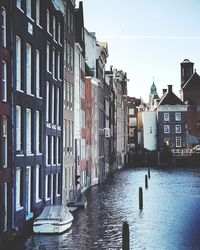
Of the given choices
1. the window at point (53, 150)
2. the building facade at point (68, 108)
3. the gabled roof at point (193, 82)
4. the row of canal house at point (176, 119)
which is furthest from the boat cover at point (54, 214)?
the gabled roof at point (193, 82)

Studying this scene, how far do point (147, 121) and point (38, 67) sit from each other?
358ft

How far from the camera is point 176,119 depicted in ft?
443

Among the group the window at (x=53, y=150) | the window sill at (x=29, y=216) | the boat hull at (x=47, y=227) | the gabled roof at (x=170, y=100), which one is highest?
the gabled roof at (x=170, y=100)

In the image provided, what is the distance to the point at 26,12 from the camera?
3089 cm

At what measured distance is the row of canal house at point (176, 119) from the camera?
135000 millimetres

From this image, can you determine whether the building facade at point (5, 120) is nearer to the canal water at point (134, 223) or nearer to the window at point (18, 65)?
the window at point (18, 65)

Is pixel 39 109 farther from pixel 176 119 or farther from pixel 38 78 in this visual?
pixel 176 119

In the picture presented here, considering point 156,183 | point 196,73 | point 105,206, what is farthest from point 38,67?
point 196,73

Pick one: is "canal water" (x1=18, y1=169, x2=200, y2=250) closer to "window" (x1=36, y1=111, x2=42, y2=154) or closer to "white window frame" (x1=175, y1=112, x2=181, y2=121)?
"window" (x1=36, y1=111, x2=42, y2=154)

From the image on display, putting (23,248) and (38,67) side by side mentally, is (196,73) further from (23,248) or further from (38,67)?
(23,248)

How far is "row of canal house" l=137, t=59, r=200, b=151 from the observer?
135000 millimetres

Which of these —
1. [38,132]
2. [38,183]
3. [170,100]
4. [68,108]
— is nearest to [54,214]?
[38,183]

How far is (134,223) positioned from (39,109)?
10232mm

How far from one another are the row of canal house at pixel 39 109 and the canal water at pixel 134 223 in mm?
2539
